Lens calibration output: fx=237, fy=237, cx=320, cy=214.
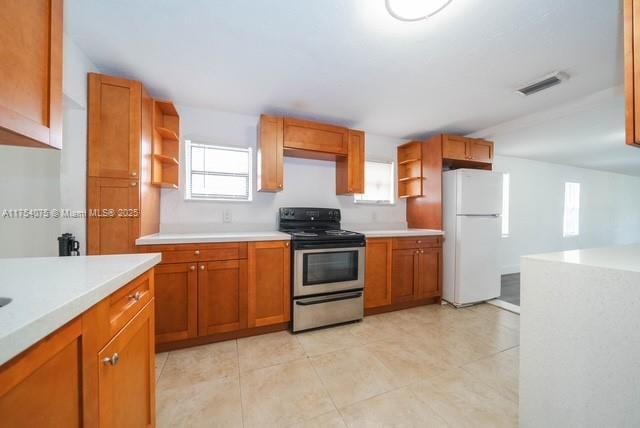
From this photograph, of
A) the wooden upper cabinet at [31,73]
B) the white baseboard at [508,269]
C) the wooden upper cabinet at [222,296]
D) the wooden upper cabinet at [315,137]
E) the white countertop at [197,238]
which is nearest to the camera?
the wooden upper cabinet at [31,73]

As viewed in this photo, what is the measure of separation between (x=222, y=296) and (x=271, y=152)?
1.51 m

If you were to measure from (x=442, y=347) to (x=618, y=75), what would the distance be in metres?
2.70

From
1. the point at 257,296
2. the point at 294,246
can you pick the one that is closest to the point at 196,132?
the point at 294,246

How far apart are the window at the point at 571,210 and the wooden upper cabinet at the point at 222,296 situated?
6.98 metres

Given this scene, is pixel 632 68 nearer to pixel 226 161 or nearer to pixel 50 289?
pixel 50 289

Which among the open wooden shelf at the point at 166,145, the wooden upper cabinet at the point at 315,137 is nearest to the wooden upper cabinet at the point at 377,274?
the wooden upper cabinet at the point at 315,137

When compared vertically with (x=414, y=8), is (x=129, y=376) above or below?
below

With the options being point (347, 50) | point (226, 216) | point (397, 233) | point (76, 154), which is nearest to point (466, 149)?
point (397, 233)

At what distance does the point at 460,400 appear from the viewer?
4.92 ft

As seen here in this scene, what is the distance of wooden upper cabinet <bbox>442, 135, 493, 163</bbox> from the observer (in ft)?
10.1

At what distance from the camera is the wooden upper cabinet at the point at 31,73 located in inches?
25.0

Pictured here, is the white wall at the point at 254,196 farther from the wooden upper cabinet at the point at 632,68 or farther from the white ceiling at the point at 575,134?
the wooden upper cabinet at the point at 632,68

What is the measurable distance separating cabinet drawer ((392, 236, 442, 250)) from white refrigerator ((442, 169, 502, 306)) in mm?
169

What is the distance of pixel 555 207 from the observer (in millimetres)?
5152
